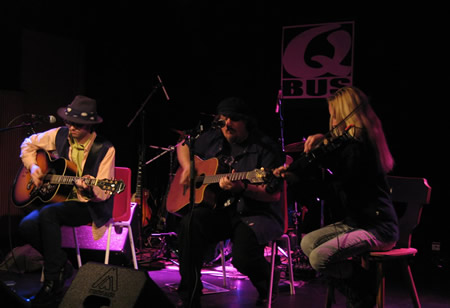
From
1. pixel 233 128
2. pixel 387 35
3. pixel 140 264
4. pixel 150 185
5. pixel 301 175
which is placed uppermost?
pixel 387 35

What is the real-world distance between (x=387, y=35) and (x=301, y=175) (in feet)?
11.8

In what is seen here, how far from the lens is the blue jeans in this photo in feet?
9.92

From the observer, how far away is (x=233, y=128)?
4094mm

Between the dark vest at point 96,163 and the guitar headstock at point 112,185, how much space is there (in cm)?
20

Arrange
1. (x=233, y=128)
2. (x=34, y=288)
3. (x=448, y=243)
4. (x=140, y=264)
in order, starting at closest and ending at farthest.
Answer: (x=233, y=128) → (x=34, y=288) → (x=140, y=264) → (x=448, y=243)

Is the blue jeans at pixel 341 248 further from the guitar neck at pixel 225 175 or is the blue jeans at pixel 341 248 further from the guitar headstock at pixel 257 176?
the guitar neck at pixel 225 175

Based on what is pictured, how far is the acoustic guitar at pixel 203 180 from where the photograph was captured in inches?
140

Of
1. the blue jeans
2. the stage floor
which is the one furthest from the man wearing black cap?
the blue jeans

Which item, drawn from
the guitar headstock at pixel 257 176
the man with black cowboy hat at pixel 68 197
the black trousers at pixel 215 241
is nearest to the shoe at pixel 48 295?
the man with black cowboy hat at pixel 68 197

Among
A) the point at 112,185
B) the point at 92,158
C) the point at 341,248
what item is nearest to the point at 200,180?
the point at 112,185

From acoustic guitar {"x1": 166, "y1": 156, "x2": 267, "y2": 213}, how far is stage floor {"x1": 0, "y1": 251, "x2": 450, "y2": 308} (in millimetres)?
772

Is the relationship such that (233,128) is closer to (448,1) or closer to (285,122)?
(285,122)

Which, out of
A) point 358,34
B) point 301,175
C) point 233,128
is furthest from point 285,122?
point 301,175

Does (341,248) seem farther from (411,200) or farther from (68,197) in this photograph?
(68,197)
